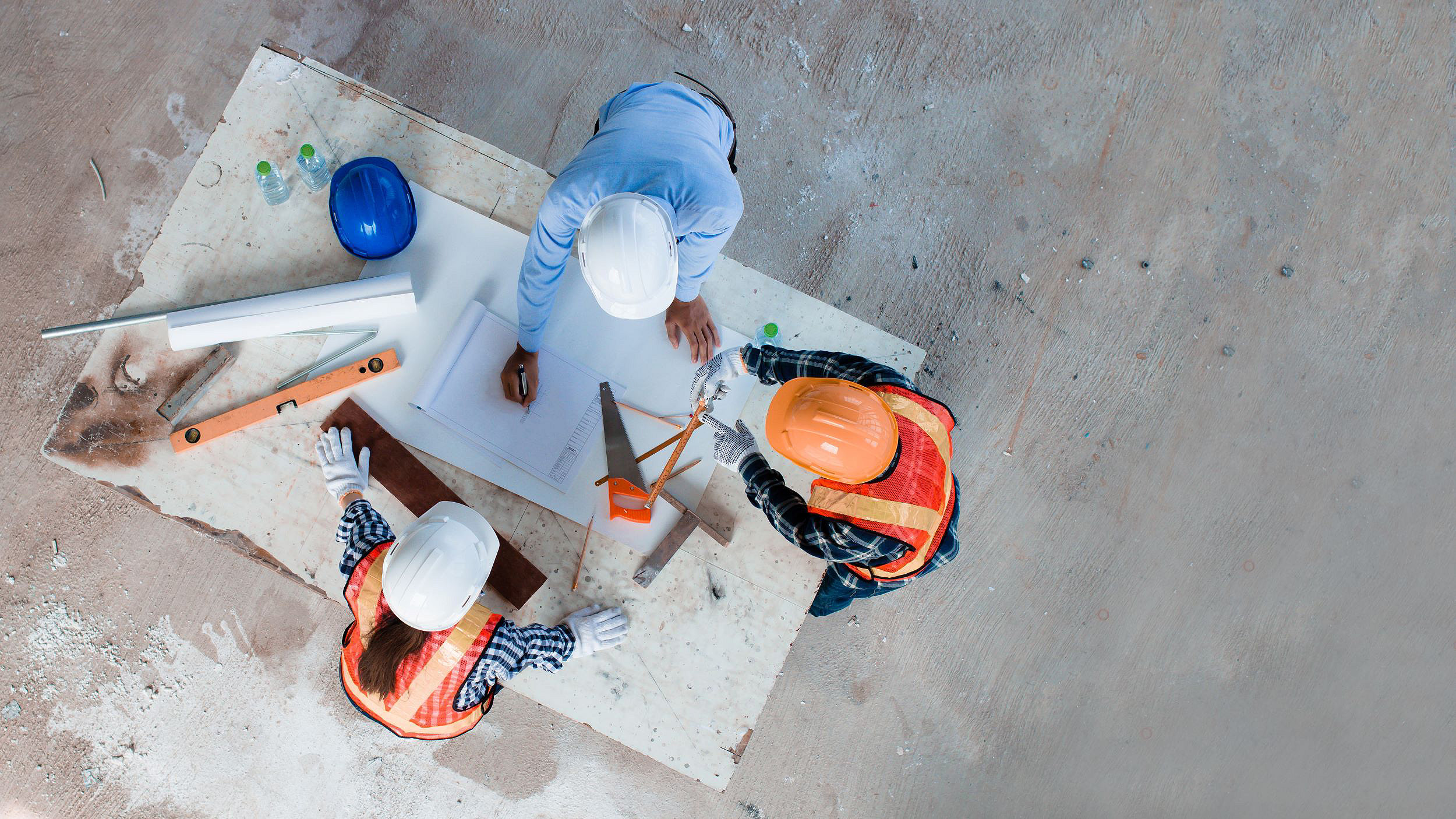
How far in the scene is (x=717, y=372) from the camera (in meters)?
2.02

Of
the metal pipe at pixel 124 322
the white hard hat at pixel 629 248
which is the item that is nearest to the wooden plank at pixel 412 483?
the metal pipe at pixel 124 322

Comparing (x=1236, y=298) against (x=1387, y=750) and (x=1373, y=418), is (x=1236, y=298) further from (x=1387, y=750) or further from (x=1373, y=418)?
(x=1387, y=750)

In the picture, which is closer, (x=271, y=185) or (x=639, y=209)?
(x=639, y=209)

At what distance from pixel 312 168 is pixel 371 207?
0.73ft

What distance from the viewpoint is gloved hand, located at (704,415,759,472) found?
6.53 feet

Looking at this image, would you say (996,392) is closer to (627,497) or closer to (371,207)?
(627,497)

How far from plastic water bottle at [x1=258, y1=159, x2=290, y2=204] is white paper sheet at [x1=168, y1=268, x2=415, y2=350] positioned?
11.4 inches

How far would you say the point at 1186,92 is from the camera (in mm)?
2900

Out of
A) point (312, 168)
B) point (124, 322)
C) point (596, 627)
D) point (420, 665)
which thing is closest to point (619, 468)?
point (596, 627)

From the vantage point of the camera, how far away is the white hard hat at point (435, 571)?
5.52 feet

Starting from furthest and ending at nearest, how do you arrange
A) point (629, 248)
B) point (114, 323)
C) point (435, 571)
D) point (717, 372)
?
1. point (717, 372)
2. point (114, 323)
3. point (435, 571)
4. point (629, 248)

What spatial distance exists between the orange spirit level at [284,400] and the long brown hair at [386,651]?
68cm

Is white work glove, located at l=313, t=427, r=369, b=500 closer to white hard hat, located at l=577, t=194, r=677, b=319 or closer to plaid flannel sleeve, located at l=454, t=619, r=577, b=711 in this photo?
plaid flannel sleeve, located at l=454, t=619, r=577, b=711

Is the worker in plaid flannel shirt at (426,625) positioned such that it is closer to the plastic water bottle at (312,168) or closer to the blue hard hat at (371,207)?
the blue hard hat at (371,207)
